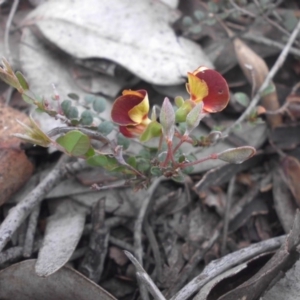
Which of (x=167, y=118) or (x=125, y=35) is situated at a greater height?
(x=167, y=118)

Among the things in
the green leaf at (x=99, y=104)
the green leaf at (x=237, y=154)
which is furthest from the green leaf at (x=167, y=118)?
the green leaf at (x=99, y=104)

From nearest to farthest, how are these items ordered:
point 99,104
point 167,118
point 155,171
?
point 167,118 → point 155,171 → point 99,104

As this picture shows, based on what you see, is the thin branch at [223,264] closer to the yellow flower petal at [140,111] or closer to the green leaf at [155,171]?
the green leaf at [155,171]

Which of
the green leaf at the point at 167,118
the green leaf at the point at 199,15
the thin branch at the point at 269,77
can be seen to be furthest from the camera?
the green leaf at the point at 199,15

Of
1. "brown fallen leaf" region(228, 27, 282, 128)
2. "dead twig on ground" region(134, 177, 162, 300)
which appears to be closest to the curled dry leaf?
"brown fallen leaf" region(228, 27, 282, 128)

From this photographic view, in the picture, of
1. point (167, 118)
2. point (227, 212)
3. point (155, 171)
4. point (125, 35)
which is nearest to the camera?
point (167, 118)

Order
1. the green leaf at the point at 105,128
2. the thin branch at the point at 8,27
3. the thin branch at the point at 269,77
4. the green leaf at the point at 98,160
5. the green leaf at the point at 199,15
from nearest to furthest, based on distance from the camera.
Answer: the green leaf at the point at 98,160, the green leaf at the point at 105,128, the thin branch at the point at 269,77, the thin branch at the point at 8,27, the green leaf at the point at 199,15

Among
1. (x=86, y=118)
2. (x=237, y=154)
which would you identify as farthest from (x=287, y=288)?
(x=86, y=118)

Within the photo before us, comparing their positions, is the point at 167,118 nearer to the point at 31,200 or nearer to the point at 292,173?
the point at 31,200
